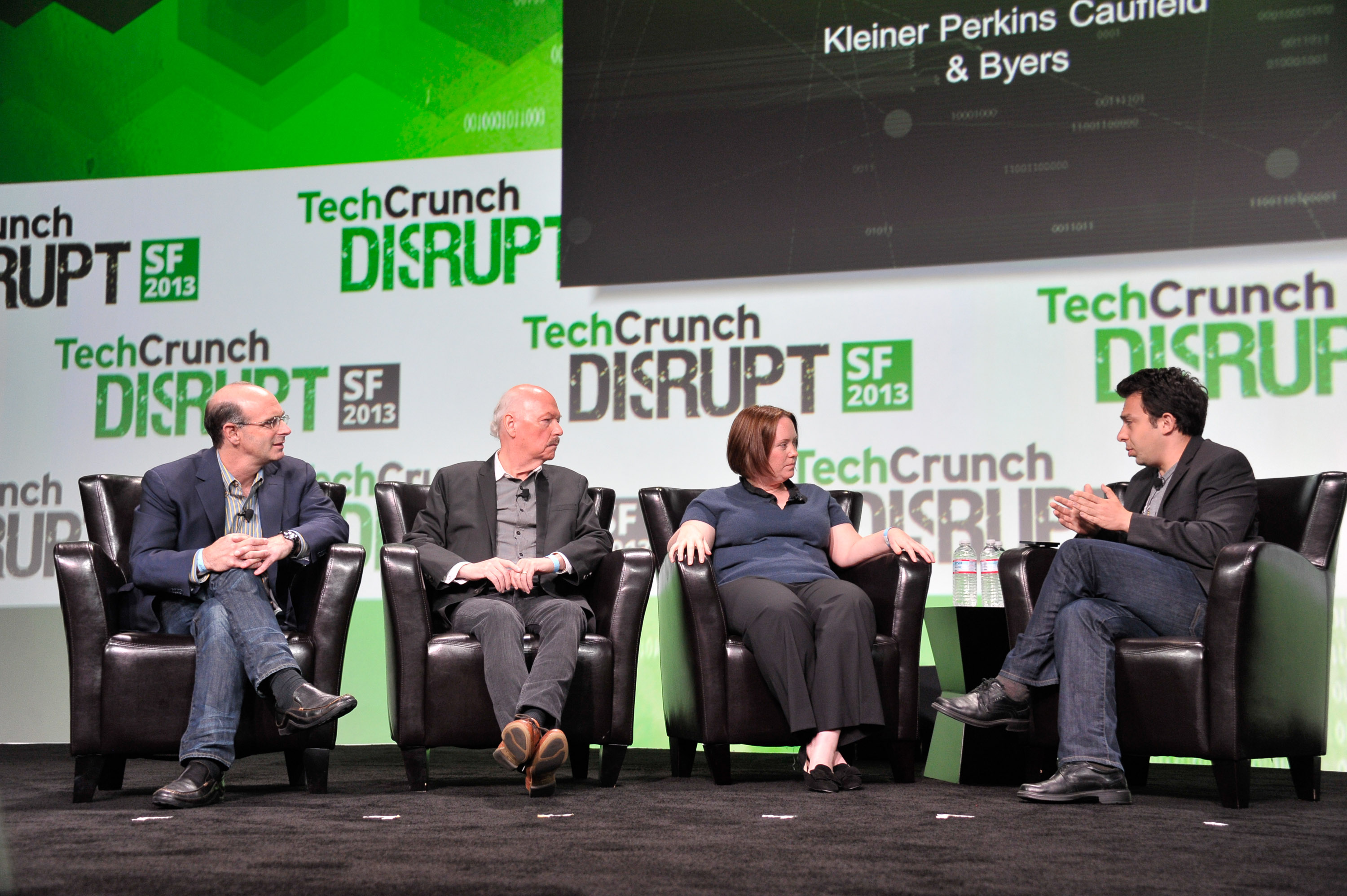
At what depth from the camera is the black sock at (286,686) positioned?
2754mm

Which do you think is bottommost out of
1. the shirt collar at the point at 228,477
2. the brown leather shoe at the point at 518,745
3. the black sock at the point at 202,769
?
the black sock at the point at 202,769

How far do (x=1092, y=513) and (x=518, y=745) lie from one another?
1.47 meters

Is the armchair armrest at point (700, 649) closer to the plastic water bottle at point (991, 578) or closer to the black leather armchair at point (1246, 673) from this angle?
the black leather armchair at point (1246, 673)

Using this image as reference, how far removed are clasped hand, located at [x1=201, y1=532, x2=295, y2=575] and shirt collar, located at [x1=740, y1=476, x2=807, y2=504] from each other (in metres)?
1.27

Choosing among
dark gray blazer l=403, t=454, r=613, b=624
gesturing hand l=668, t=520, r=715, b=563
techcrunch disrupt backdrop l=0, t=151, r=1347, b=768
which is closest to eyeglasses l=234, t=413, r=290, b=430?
dark gray blazer l=403, t=454, r=613, b=624

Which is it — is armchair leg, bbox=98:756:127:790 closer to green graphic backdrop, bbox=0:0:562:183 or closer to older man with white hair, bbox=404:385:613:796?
older man with white hair, bbox=404:385:613:796

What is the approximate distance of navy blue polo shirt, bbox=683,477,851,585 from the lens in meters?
3.35

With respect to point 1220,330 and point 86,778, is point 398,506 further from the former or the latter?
point 1220,330

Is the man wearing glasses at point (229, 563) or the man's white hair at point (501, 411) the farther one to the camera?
the man's white hair at point (501, 411)

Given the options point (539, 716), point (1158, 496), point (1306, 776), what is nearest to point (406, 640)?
point (539, 716)

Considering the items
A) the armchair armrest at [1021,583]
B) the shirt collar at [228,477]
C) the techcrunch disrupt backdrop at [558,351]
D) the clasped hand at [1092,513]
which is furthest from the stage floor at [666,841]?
the techcrunch disrupt backdrop at [558,351]

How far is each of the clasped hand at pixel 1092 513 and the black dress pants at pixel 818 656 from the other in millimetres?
535

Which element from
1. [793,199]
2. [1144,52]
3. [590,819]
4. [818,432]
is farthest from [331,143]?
[590,819]

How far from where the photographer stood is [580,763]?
3.27 metres
